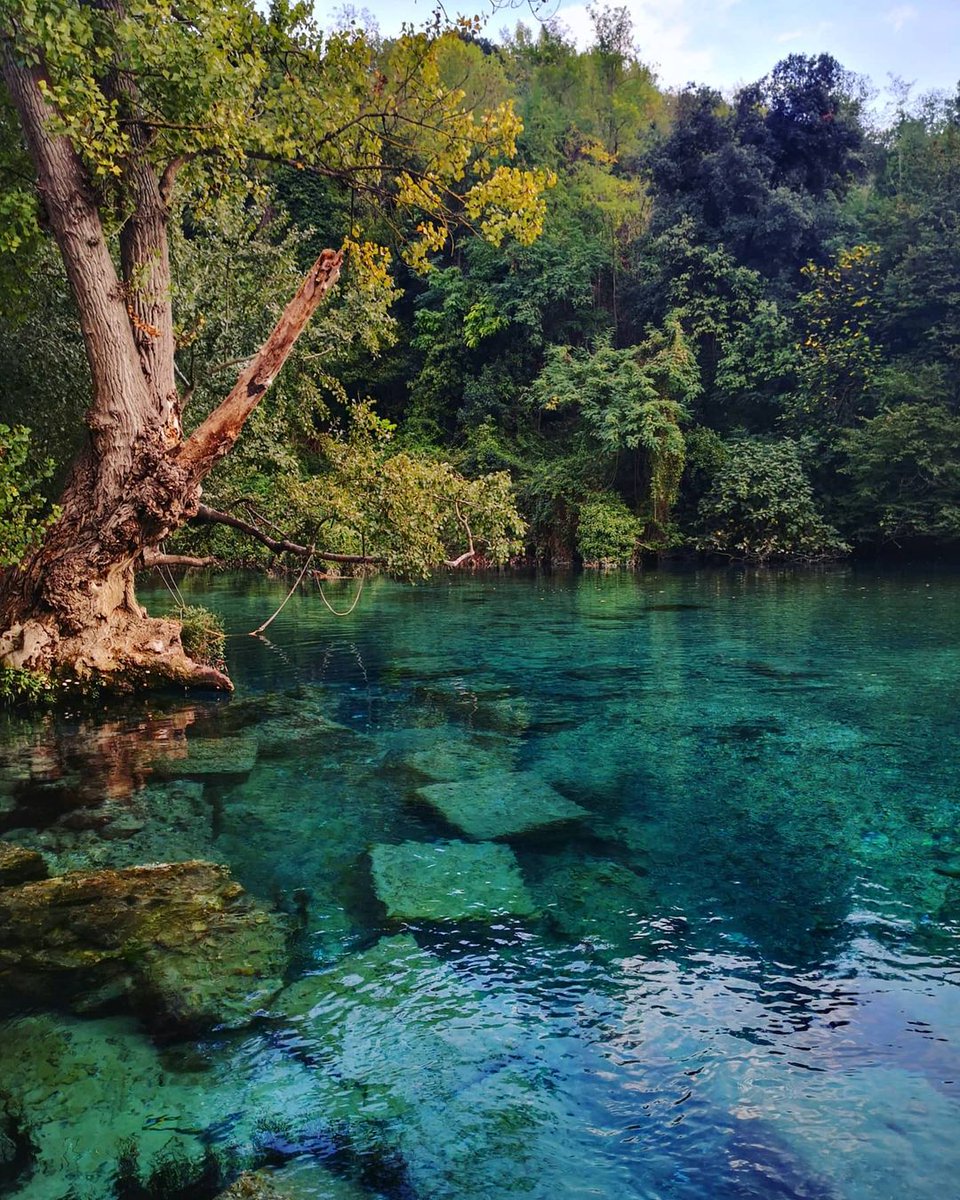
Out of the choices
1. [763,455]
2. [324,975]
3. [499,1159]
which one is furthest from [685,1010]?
[763,455]

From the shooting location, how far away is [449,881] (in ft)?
17.7

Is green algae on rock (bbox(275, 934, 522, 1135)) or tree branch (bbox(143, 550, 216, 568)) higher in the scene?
tree branch (bbox(143, 550, 216, 568))

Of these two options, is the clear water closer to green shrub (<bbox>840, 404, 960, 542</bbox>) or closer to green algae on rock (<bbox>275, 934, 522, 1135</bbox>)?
green algae on rock (<bbox>275, 934, 522, 1135</bbox>)

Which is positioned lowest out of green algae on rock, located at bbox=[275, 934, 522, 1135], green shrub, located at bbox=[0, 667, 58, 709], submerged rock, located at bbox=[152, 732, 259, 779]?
green algae on rock, located at bbox=[275, 934, 522, 1135]

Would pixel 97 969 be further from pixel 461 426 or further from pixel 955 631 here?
pixel 461 426

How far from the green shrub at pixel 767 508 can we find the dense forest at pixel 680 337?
0.27 feet

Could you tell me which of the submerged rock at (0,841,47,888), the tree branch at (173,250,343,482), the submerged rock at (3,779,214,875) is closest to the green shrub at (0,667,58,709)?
the tree branch at (173,250,343,482)

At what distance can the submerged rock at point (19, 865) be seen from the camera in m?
5.31

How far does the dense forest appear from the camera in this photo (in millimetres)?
20266

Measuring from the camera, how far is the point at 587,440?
3173 cm

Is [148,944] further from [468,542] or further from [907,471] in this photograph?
[907,471]

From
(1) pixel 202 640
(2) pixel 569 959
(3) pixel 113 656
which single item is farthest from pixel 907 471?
(2) pixel 569 959

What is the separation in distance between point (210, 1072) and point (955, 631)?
14573 mm

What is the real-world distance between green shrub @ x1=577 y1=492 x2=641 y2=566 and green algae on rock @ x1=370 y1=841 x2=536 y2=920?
981 inches
